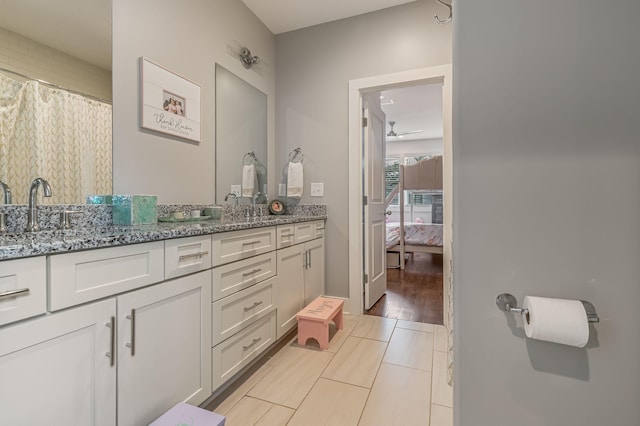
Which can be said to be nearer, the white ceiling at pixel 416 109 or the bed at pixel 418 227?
the white ceiling at pixel 416 109

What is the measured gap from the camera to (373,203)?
2.90 metres

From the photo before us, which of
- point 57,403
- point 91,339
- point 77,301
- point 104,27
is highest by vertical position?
point 104,27

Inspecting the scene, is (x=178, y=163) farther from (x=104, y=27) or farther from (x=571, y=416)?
(x=571, y=416)

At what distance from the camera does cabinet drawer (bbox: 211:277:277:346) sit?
1433 mm

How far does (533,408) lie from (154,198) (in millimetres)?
1725

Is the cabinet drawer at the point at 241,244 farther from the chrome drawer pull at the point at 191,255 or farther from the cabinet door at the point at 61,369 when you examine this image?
the cabinet door at the point at 61,369

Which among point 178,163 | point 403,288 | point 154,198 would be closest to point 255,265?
point 154,198

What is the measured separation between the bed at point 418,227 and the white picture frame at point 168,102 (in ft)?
11.3

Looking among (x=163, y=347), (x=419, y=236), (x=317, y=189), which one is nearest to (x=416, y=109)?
(x=419, y=236)

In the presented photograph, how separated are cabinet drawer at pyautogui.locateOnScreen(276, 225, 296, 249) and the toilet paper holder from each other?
142 centimetres

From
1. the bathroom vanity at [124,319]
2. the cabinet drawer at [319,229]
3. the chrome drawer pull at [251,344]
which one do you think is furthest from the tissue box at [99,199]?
the cabinet drawer at [319,229]

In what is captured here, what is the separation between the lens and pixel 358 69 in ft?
8.75

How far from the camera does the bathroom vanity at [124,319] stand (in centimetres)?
78

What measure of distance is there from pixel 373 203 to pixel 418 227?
291cm
